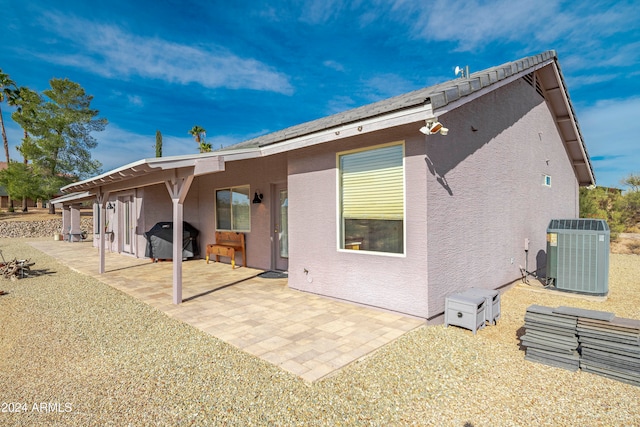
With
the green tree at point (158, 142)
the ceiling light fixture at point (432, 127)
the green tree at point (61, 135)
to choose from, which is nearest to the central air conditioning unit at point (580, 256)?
the ceiling light fixture at point (432, 127)

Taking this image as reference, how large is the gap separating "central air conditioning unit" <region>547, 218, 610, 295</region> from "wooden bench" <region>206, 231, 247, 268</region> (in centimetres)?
712

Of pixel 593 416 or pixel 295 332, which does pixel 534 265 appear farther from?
pixel 295 332

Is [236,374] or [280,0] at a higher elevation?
[280,0]

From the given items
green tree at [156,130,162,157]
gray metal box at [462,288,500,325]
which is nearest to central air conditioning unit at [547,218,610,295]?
gray metal box at [462,288,500,325]

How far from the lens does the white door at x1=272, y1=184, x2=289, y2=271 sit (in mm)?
7754

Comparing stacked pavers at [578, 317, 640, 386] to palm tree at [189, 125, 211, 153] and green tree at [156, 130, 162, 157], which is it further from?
palm tree at [189, 125, 211, 153]

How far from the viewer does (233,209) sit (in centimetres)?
905

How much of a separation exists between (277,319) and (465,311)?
99.1 inches

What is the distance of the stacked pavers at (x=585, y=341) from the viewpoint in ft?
9.45

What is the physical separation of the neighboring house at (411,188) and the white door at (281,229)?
0.03 m

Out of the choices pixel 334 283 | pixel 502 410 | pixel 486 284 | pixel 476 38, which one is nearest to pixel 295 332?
pixel 334 283

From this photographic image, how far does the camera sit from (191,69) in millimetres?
15383

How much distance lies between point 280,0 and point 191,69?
25.5ft

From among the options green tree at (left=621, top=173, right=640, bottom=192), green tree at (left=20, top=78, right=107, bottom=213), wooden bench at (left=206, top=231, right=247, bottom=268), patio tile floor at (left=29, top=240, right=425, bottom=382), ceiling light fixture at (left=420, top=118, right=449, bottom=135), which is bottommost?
patio tile floor at (left=29, top=240, right=425, bottom=382)
